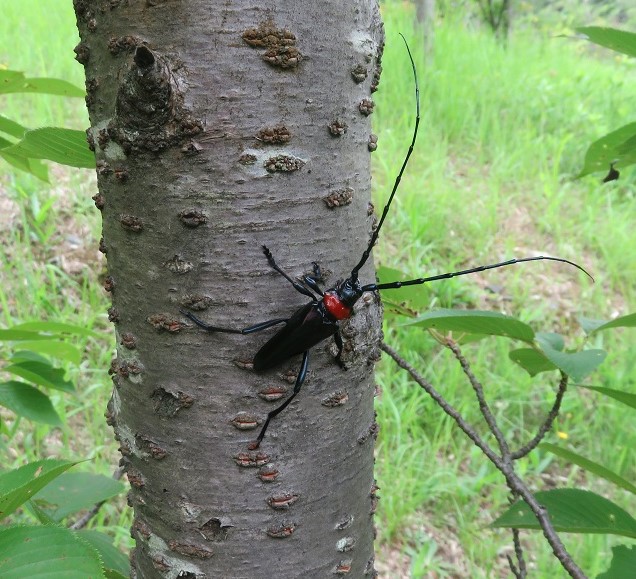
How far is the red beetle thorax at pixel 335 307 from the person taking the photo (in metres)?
0.89

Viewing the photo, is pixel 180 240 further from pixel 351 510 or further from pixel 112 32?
pixel 351 510

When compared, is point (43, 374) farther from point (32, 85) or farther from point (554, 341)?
point (554, 341)

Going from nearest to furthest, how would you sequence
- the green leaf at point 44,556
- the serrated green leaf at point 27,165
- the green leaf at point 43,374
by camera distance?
1. the green leaf at point 44,556
2. the serrated green leaf at point 27,165
3. the green leaf at point 43,374

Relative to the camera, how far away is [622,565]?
3.29ft

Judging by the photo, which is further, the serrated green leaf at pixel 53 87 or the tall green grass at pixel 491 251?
→ the tall green grass at pixel 491 251

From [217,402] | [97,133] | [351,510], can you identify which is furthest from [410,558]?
[97,133]

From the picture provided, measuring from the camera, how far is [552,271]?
16.4 feet

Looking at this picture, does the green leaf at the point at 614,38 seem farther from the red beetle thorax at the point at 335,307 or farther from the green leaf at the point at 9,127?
the green leaf at the point at 9,127

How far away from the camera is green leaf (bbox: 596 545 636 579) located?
987mm

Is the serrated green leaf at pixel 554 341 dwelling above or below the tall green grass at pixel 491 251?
above

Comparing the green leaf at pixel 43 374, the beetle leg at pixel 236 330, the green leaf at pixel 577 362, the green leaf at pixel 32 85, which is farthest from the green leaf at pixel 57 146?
the green leaf at pixel 577 362

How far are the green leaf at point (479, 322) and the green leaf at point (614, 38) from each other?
61cm

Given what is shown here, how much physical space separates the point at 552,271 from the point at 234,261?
469 centimetres

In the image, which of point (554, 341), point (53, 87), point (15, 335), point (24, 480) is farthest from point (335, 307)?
point (53, 87)
